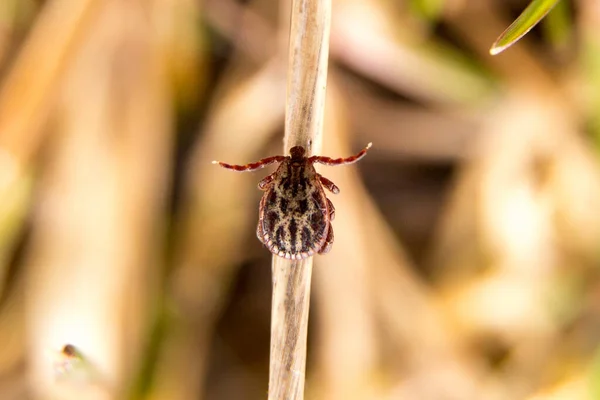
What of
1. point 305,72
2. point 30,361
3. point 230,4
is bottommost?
point 30,361

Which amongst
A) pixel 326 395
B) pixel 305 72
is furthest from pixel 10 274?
pixel 305 72

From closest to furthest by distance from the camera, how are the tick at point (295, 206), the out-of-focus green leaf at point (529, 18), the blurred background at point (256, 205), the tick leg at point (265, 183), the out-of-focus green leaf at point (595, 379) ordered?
the out-of-focus green leaf at point (529, 18)
the tick at point (295, 206)
the tick leg at point (265, 183)
the out-of-focus green leaf at point (595, 379)
the blurred background at point (256, 205)

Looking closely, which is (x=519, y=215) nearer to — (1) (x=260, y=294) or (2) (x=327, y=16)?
(1) (x=260, y=294)

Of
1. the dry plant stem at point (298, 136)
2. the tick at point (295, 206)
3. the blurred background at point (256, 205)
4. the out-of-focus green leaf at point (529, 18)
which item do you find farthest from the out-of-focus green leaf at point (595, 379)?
the out-of-focus green leaf at point (529, 18)

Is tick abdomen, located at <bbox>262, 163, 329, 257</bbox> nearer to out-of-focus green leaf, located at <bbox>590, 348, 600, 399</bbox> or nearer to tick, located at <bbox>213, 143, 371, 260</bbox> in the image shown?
tick, located at <bbox>213, 143, 371, 260</bbox>

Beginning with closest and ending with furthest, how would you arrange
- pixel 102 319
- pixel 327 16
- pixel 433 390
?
pixel 327 16
pixel 102 319
pixel 433 390

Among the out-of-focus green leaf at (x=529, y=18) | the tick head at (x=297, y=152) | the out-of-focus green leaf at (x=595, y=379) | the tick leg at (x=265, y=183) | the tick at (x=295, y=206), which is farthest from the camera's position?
the out-of-focus green leaf at (x=595, y=379)

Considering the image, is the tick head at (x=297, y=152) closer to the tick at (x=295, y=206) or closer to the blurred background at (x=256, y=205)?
the tick at (x=295, y=206)

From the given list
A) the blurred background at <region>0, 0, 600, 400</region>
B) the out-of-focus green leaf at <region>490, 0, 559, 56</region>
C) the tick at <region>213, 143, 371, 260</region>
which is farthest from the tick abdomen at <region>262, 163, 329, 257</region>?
the blurred background at <region>0, 0, 600, 400</region>
